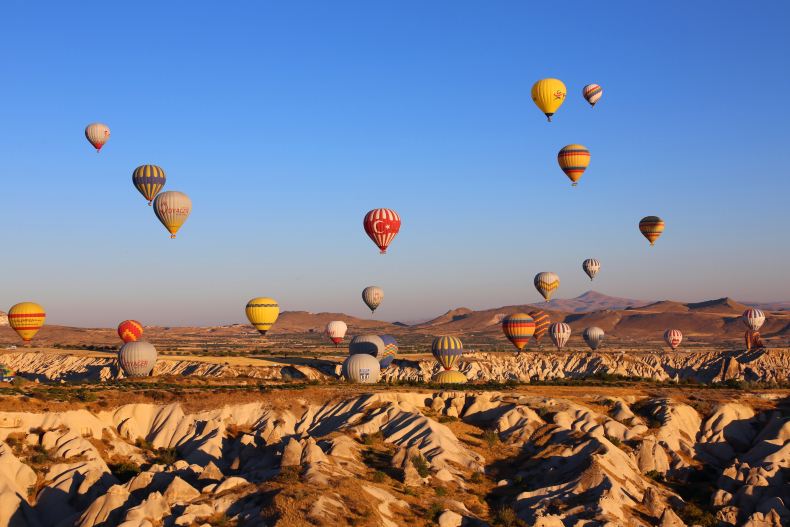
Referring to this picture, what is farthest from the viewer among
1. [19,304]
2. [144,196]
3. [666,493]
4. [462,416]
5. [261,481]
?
[19,304]

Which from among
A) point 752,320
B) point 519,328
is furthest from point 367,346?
point 752,320

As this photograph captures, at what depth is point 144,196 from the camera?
91.3 meters

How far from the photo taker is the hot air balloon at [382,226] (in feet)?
301

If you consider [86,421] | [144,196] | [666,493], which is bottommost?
[666,493]

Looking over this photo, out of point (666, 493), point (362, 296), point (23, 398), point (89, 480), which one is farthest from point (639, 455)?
point (362, 296)

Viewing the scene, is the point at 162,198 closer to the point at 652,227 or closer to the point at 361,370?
the point at 361,370

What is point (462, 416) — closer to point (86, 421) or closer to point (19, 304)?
point (86, 421)

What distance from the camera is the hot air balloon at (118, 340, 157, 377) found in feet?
263

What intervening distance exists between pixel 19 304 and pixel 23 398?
55561 mm

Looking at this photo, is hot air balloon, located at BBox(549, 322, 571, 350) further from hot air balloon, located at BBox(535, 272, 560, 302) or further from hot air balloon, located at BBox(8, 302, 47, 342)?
hot air balloon, located at BBox(8, 302, 47, 342)

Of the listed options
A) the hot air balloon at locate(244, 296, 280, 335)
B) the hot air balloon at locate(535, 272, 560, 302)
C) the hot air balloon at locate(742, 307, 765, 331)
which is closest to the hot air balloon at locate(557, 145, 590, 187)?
the hot air balloon at locate(535, 272, 560, 302)

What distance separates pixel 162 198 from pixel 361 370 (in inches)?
1177

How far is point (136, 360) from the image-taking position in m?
80.2

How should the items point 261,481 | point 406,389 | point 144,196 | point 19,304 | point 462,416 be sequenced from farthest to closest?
point 19,304 < point 144,196 < point 406,389 < point 462,416 < point 261,481
